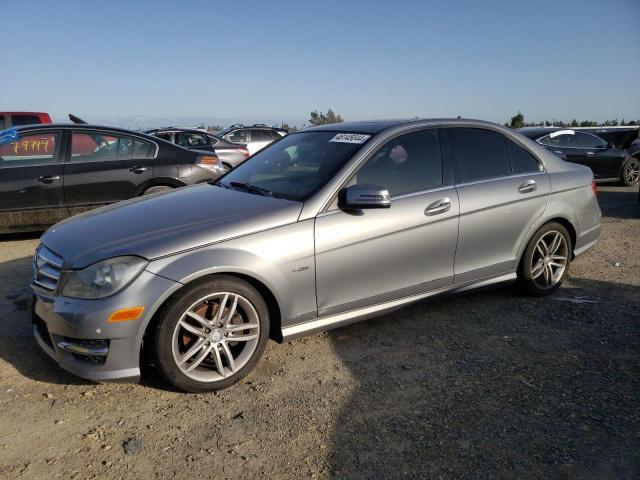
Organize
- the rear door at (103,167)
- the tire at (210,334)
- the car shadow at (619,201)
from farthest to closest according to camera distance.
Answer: the car shadow at (619,201) → the rear door at (103,167) → the tire at (210,334)

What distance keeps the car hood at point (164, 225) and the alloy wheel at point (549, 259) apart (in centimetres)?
244

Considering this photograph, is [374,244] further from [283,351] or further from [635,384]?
[635,384]

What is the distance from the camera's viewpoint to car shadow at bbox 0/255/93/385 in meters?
3.24

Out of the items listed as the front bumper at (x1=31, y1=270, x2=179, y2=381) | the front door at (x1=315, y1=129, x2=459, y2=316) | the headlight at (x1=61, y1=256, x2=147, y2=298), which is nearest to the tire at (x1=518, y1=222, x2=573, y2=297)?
the front door at (x1=315, y1=129, x2=459, y2=316)

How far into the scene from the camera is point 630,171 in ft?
39.7

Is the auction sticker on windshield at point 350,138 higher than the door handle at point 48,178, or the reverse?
the auction sticker on windshield at point 350,138

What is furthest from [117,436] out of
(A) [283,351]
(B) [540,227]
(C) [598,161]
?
(C) [598,161]

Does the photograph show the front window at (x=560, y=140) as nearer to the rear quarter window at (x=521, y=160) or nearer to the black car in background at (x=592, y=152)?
the black car in background at (x=592, y=152)

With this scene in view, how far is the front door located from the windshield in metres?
0.22

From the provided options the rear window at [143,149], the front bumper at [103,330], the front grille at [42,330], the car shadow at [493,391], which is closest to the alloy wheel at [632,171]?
the car shadow at [493,391]

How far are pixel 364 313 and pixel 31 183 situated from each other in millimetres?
4768

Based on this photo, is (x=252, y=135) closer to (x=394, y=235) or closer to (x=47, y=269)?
A: (x=394, y=235)

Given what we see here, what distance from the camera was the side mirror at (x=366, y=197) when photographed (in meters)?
3.28

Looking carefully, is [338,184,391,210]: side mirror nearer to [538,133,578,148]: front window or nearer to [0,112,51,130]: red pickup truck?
[538,133,578,148]: front window
